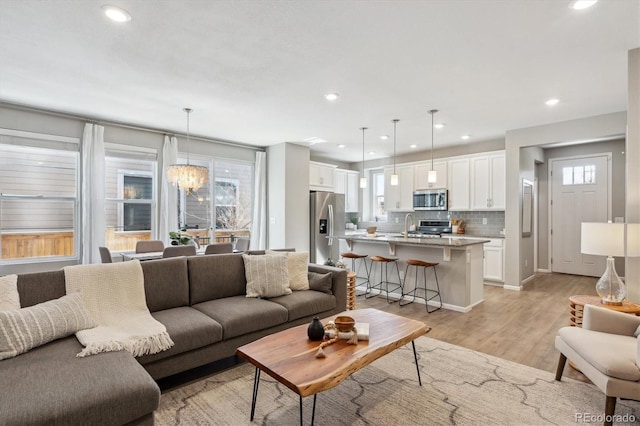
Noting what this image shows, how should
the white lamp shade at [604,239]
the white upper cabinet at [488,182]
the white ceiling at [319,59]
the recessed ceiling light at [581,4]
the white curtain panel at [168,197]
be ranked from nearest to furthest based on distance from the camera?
the recessed ceiling light at [581,4] < the white ceiling at [319,59] < the white lamp shade at [604,239] < the white curtain panel at [168,197] < the white upper cabinet at [488,182]

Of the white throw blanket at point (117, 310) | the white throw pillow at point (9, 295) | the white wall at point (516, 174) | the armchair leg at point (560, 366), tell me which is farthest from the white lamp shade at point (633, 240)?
the white throw pillow at point (9, 295)

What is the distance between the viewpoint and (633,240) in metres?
2.37

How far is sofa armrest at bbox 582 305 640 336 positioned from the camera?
228 centimetres

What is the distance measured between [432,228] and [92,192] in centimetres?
622

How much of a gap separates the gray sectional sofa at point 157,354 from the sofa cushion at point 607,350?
1.99 metres

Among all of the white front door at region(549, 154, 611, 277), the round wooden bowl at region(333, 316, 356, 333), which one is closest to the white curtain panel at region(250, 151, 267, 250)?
the round wooden bowl at region(333, 316, 356, 333)

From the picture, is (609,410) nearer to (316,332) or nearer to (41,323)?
(316,332)

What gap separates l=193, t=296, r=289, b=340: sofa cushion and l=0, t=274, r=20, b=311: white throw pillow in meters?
1.20

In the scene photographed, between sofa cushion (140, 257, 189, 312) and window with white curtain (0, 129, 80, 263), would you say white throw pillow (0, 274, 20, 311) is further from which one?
window with white curtain (0, 129, 80, 263)

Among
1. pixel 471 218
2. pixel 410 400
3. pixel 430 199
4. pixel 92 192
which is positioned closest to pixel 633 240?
pixel 410 400

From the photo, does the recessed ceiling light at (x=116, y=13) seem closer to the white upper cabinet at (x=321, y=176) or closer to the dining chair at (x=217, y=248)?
the dining chair at (x=217, y=248)

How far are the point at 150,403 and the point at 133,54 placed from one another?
2744mm

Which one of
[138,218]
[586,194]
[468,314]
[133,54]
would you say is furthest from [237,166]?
[586,194]

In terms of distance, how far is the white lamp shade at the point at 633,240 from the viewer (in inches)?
92.6
